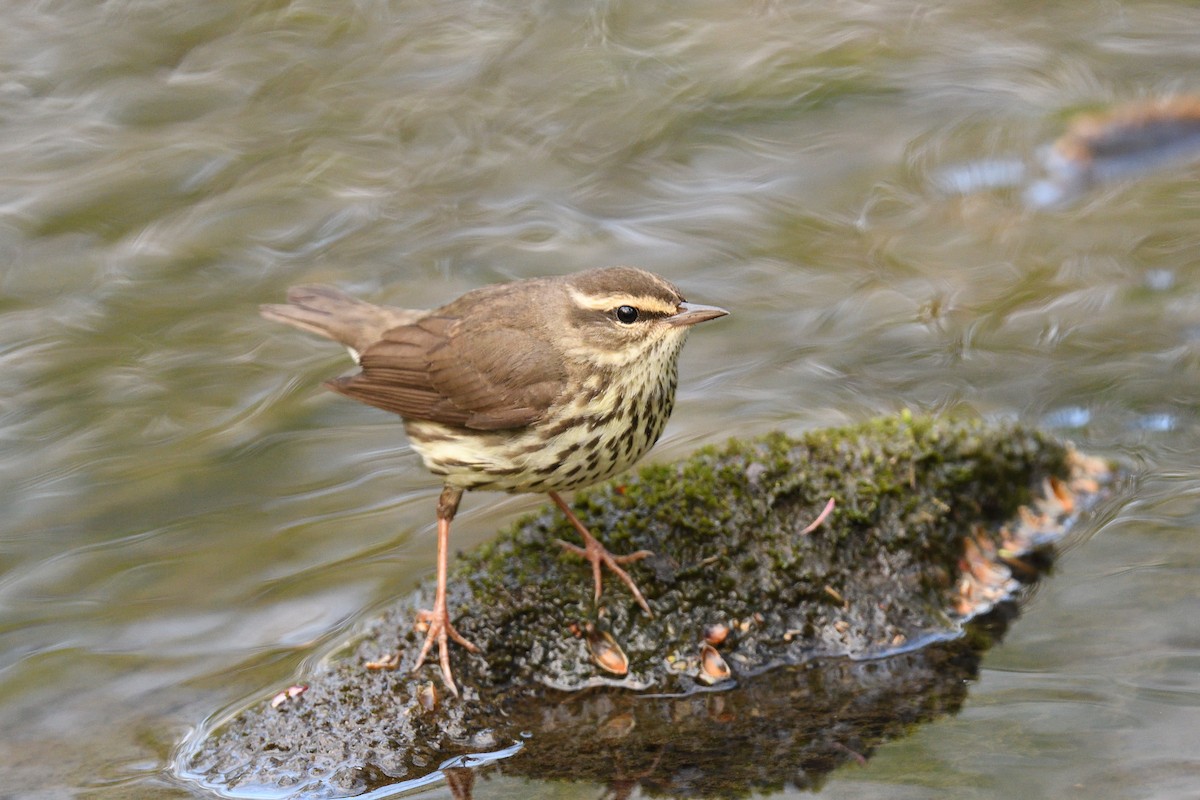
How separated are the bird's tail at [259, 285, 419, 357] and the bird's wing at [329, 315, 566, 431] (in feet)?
0.54

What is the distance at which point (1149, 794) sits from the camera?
4.54 m

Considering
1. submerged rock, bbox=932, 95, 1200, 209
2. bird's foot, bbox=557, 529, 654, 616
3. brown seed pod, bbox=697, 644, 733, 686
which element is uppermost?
submerged rock, bbox=932, 95, 1200, 209

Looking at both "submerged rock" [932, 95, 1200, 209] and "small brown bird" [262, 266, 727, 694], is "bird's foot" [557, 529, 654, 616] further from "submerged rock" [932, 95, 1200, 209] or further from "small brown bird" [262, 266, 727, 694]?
"submerged rock" [932, 95, 1200, 209]

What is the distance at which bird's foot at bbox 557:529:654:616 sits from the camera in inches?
213

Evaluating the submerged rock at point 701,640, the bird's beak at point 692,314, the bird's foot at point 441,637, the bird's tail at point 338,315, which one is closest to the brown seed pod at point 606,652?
the submerged rock at point 701,640

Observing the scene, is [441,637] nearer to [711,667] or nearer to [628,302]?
[711,667]

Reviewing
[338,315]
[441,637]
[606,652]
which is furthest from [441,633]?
[338,315]

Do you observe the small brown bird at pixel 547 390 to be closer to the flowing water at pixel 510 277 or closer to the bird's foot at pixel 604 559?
the bird's foot at pixel 604 559

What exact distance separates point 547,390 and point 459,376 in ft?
1.69

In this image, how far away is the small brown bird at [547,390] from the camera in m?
5.54

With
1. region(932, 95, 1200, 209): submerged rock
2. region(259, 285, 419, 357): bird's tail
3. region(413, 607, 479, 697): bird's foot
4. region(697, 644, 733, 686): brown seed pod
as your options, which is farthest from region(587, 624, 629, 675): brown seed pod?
region(932, 95, 1200, 209): submerged rock

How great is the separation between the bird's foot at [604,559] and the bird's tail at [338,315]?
5.53ft

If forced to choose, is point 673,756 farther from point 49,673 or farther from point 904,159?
point 904,159

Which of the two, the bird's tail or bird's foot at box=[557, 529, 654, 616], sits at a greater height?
the bird's tail
